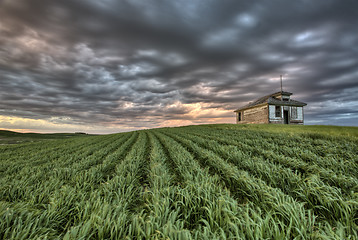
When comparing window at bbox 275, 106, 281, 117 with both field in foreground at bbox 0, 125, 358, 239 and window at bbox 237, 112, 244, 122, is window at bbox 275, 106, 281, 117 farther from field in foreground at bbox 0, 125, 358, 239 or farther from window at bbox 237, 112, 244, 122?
field in foreground at bbox 0, 125, 358, 239

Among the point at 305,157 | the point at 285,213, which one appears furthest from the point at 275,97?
the point at 285,213

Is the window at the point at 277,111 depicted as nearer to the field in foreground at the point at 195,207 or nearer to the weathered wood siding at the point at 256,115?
the weathered wood siding at the point at 256,115

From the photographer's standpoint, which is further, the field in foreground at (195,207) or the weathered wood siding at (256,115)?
the weathered wood siding at (256,115)

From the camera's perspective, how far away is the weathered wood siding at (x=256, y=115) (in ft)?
90.8

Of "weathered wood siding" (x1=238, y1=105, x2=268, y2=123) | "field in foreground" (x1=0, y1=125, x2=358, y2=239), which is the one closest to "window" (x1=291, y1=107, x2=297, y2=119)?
"weathered wood siding" (x1=238, y1=105, x2=268, y2=123)

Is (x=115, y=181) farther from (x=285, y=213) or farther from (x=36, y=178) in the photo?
(x=285, y=213)

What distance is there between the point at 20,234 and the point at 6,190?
2.79m

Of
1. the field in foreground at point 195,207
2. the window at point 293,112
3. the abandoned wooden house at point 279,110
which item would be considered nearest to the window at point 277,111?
the abandoned wooden house at point 279,110

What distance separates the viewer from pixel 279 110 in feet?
90.9

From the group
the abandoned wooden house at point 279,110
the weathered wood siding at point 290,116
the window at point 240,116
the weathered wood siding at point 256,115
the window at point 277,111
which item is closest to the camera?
the weathered wood siding at point 290,116

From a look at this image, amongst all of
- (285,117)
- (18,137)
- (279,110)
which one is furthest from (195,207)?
(18,137)

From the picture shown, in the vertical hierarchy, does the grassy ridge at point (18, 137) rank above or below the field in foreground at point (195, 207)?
below

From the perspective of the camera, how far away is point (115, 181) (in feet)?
12.4

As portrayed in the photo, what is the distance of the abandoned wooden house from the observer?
27.1 m
